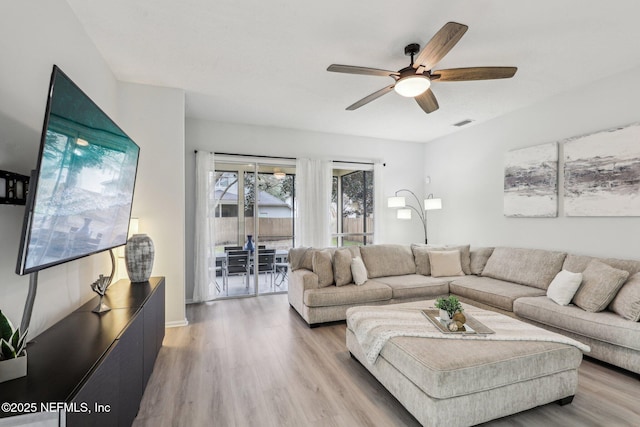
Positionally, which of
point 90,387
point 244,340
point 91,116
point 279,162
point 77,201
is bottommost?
point 244,340

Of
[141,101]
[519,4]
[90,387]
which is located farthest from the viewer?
[141,101]

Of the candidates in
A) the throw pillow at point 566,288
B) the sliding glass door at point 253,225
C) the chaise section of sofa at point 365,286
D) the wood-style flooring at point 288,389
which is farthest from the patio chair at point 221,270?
the throw pillow at point 566,288

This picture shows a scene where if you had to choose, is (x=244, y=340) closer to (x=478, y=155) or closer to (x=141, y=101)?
(x=141, y=101)

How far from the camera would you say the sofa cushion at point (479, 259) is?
174 inches

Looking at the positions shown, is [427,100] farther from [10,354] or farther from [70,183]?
[10,354]

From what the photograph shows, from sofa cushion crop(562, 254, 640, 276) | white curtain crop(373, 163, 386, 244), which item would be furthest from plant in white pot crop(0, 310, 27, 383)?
white curtain crop(373, 163, 386, 244)

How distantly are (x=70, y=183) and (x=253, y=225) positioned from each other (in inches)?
139

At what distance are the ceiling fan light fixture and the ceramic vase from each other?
2.73 metres

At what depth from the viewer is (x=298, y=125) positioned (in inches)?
196

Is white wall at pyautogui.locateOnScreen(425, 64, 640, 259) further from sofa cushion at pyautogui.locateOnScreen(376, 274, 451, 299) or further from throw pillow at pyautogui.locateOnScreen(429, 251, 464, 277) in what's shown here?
sofa cushion at pyautogui.locateOnScreen(376, 274, 451, 299)

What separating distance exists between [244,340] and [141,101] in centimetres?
286

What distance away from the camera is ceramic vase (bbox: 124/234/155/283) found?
2855mm

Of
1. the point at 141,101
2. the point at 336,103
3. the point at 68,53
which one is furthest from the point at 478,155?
the point at 68,53

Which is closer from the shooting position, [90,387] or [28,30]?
[90,387]
